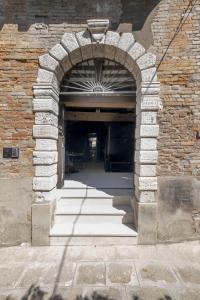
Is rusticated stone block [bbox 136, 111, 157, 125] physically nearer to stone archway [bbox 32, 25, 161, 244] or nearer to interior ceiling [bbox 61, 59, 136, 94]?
stone archway [bbox 32, 25, 161, 244]

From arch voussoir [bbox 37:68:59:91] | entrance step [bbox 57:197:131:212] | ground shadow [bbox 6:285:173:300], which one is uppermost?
arch voussoir [bbox 37:68:59:91]

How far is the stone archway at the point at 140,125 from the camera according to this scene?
15.7 feet

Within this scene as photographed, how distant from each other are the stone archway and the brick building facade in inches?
6.3

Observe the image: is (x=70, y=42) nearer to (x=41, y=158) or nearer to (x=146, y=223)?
(x=41, y=158)

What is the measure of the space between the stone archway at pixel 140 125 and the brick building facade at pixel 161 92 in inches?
6.3

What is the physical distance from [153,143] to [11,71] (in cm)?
371

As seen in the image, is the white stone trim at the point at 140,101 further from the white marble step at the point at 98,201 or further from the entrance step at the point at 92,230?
the white marble step at the point at 98,201

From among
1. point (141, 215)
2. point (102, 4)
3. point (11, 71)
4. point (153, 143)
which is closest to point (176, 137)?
point (153, 143)

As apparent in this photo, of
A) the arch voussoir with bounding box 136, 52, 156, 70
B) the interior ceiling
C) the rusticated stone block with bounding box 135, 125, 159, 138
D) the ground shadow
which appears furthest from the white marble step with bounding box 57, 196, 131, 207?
the arch voussoir with bounding box 136, 52, 156, 70

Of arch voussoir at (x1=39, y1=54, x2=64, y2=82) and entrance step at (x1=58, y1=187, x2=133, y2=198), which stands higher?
arch voussoir at (x1=39, y1=54, x2=64, y2=82)

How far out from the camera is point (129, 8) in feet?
16.1

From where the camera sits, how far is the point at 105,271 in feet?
12.7

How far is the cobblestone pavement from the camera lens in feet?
11.1

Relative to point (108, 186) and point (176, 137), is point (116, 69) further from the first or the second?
point (108, 186)
